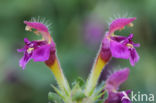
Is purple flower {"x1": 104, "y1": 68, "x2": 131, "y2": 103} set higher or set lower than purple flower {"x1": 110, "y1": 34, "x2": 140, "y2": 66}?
lower

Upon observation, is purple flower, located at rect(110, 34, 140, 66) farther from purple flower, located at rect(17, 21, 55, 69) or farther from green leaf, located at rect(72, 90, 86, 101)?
purple flower, located at rect(17, 21, 55, 69)

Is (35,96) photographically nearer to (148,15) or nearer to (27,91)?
(27,91)

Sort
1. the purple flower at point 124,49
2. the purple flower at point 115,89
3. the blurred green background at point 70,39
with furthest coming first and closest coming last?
the blurred green background at point 70,39 < the purple flower at point 115,89 < the purple flower at point 124,49

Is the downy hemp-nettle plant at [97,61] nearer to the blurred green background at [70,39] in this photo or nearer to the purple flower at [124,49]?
the purple flower at [124,49]

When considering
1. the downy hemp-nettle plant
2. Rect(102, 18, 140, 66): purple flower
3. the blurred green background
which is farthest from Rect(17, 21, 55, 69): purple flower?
the blurred green background

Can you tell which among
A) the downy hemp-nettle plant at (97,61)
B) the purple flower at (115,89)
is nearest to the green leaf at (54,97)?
the downy hemp-nettle plant at (97,61)

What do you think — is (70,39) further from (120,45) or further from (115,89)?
(120,45)
